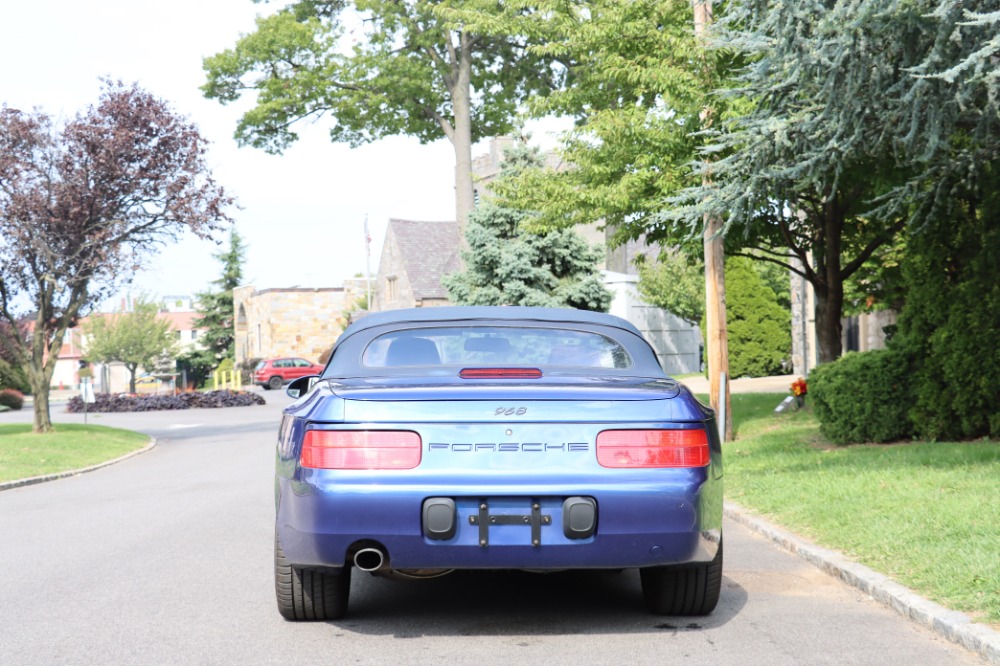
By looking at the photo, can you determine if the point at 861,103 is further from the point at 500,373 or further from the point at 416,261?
the point at 416,261

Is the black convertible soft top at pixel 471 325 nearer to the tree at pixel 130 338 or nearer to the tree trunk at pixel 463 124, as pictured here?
the tree trunk at pixel 463 124

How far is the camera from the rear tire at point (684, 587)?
5.70m

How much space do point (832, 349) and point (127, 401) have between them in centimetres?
2980

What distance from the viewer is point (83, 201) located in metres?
22.8

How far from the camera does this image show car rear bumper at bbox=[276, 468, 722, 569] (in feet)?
16.5

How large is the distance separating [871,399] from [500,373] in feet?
30.0

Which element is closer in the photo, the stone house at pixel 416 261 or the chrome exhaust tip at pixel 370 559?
the chrome exhaust tip at pixel 370 559

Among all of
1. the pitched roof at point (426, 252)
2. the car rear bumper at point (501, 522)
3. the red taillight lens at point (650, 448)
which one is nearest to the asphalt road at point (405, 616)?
the car rear bumper at point (501, 522)

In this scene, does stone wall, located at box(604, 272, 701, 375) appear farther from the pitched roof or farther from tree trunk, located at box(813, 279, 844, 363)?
tree trunk, located at box(813, 279, 844, 363)

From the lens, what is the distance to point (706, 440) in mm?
5320

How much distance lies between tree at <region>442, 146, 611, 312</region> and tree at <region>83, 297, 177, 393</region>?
35.2 metres

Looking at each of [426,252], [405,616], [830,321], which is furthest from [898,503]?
[426,252]

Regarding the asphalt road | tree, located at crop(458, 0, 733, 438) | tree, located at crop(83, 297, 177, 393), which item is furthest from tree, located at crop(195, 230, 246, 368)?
the asphalt road

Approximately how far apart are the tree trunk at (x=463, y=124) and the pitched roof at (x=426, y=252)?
2368 centimetres
